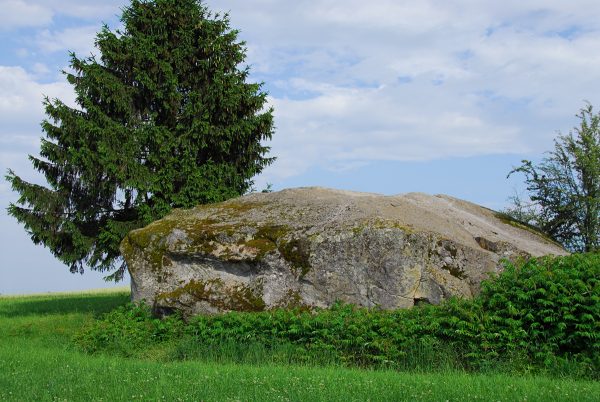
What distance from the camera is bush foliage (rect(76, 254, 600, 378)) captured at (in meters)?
10.7

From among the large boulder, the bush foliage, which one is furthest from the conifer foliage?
the bush foliage

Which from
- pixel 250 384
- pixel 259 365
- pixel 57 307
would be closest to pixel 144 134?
pixel 57 307

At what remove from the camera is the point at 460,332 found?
10.8 meters

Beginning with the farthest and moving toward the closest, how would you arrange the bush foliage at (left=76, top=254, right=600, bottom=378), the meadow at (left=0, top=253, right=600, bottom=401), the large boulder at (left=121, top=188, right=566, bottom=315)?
the large boulder at (left=121, top=188, right=566, bottom=315), the bush foliage at (left=76, top=254, right=600, bottom=378), the meadow at (left=0, top=253, right=600, bottom=401)

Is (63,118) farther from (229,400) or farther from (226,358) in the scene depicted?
(229,400)

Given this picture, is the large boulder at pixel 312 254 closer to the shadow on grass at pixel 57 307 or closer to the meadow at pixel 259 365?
the meadow at pixel 259 365

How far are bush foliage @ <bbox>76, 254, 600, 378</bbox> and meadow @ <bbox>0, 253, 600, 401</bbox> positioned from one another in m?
0.03

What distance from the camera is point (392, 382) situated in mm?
8508

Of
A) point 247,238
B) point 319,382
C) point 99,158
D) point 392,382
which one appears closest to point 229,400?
point 319,382

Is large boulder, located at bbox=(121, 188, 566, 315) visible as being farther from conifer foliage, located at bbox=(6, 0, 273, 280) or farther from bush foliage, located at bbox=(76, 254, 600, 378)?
conifer foliage, located at bbox=(6, 0, 273, 280)

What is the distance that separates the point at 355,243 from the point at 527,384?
5.72m

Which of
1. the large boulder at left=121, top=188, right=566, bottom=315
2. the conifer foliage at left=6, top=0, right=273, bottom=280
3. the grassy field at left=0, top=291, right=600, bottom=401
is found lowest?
the grassy field at left=0, top=291, right=600, bottom=401

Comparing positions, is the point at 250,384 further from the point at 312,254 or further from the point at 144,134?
the point at 144,134

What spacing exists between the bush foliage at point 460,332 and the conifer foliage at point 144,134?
800 centimetres
